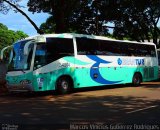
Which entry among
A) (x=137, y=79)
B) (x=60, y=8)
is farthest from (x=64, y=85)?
(x=60, y=8)

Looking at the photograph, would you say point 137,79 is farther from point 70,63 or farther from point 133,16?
point 133,16

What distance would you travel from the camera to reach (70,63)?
21.8m

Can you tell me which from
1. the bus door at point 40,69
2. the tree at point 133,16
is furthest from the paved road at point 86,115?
the tree at point 133,16

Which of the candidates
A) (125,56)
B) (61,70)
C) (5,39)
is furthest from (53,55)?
(5,39)

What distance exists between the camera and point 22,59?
20.6m

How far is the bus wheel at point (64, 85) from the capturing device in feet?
69.9

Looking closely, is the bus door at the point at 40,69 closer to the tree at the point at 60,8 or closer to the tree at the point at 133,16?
the tree at the point at 60,8

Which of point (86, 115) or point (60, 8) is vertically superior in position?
point (60, 8)

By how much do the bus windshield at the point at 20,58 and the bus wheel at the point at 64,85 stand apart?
2.00m

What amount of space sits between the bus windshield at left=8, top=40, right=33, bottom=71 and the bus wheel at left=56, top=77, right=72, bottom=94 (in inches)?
78.8

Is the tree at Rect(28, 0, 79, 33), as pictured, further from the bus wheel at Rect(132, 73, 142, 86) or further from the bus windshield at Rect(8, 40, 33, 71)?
the bus windshield at Rect(8, 40, 33, 71)

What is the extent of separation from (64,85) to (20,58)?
2614mm

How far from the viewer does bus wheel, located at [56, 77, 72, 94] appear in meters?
21.3

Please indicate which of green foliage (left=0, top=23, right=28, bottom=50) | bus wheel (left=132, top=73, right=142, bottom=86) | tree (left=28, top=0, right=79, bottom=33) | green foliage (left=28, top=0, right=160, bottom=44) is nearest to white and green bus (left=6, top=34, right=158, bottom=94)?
bus wheel (left=132, top=73, right=142, bottom=86)
